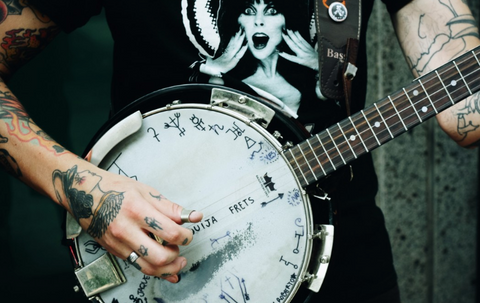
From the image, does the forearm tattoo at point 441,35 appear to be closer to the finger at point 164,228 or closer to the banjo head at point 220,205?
the banjo head at point 220,205

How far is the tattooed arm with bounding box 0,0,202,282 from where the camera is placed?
98 centimetres

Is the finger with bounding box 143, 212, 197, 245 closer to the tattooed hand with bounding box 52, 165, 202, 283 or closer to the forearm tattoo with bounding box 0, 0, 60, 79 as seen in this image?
the tattooed hand with bounding box 52, 165, 202, 283

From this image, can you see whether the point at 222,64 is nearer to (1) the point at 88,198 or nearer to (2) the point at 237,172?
(2) the point at 237,172

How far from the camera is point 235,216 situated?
3.68 ft

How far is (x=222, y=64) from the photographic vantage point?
1.22 metres

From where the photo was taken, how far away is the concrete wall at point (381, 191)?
1.95 meters

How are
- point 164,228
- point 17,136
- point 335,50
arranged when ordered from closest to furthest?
point 164,228, point 17,136, point 335,50

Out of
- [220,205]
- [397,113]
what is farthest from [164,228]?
[397,113]

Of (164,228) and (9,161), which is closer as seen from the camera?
(164,228)

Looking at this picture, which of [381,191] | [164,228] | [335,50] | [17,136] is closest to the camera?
[164,228]

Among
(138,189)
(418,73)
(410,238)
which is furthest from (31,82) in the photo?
(410,238)

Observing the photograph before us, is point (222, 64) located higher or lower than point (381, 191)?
higher

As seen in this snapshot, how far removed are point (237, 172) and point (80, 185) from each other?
37cm

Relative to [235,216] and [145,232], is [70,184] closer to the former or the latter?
[145,232]
